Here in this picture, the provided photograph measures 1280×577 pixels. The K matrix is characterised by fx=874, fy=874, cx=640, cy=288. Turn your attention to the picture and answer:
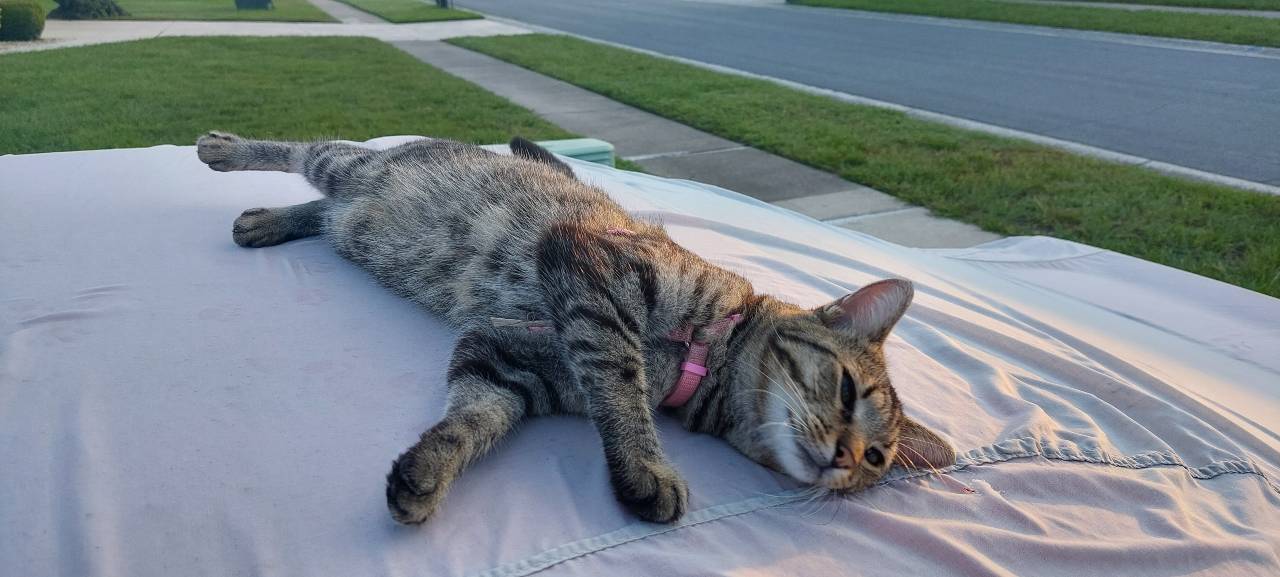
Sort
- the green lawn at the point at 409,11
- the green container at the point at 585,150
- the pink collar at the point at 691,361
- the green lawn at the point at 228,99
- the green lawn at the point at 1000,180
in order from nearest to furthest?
the pink collar at the point at 691,361 → the green lawn at the point at 1000,180 → the green container at the point at 585,150 → the green lawn at the point at 228,99 → the green lawn at the point at 409,11

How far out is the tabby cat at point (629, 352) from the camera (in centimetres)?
208

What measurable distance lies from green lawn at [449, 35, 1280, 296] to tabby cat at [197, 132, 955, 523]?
3411 millimetres

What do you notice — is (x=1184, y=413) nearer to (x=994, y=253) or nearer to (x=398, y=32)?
(x=994, y=253)

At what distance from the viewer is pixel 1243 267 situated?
15.9ft

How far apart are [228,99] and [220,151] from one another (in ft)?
19.2

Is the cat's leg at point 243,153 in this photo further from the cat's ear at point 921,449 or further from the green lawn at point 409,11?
the green lawn at point 409,11

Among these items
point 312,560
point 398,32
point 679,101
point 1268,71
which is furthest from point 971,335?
point 398,32

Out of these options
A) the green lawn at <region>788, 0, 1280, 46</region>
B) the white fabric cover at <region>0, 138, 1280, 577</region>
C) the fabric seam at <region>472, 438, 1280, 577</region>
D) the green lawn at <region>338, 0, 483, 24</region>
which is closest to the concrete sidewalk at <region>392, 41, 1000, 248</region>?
the white fabric cover at <region>0, 138, 1280, 577</region>

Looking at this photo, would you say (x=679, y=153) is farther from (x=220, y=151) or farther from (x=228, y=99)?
(x=228, y=99)

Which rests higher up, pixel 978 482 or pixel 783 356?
pixel 783 356

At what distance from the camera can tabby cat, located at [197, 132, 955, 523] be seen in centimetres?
208

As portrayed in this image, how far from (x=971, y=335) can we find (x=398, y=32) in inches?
655

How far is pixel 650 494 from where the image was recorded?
6.46 feet

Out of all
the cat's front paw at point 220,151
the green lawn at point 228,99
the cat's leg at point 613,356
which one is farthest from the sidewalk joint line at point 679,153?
the cat's leg at point 613,356
